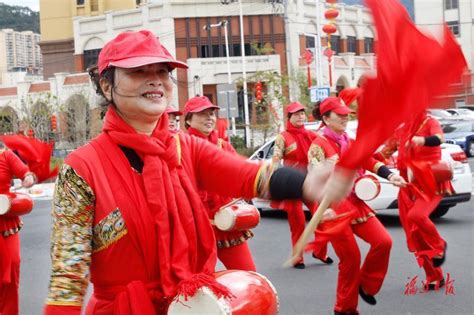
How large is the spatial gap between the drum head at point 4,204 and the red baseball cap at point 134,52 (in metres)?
3.98

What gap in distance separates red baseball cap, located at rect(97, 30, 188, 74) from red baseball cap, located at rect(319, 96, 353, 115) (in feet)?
12.9

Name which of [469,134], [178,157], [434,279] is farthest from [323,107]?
[469,134]

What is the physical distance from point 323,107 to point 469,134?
24.6 metres

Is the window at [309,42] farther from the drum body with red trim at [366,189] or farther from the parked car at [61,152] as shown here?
the drum body with red trim at [366,189]

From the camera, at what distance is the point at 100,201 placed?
9.59 feet

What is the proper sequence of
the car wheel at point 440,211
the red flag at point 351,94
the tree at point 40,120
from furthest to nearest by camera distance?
1. the tree at point 40,120
2. the car wheel at point 440,211
3. the red flag at point 351,94

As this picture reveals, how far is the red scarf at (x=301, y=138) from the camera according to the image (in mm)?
10750

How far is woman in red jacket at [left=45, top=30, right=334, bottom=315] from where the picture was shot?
288 cm

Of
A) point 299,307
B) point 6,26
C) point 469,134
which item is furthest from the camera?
point 6,26

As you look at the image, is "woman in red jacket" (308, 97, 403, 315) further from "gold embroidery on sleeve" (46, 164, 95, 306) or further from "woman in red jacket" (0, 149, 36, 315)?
"gold embroidery on sleeve" (46, 164, 95, 306)

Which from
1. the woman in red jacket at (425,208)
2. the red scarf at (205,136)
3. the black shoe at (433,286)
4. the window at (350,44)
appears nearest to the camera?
the red scarf at (205,136)

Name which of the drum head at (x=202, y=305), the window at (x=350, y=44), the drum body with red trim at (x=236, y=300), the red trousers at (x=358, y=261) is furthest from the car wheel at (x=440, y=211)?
the window at (x=350, y=44)

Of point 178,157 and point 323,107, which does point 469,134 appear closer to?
point 323,107

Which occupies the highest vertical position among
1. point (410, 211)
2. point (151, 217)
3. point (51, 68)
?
point (51, 68)
